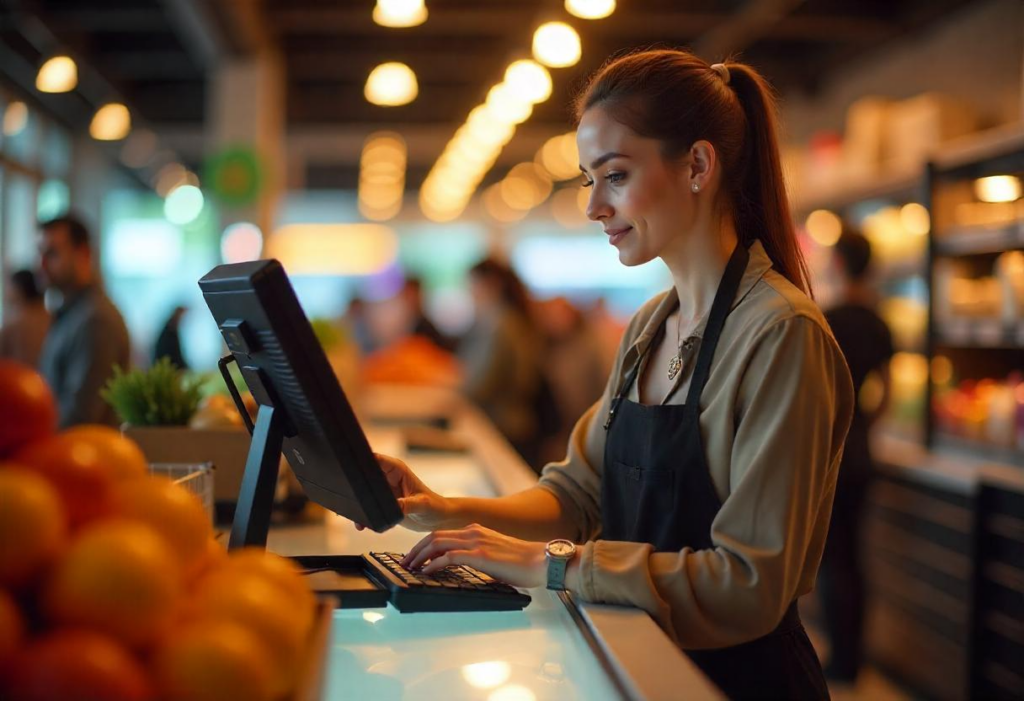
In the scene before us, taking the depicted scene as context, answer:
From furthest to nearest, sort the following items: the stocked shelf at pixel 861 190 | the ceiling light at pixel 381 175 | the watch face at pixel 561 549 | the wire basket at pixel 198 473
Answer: the ceiling light at pixel 381 175, the stocked shelf at pixel 861 190, the wire basket at pixel 198 473, the watch face at pixel 561 549

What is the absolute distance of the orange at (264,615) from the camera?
90cm

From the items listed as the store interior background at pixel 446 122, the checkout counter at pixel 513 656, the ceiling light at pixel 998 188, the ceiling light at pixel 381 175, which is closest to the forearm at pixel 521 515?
the checkout counter at pixel 513 656

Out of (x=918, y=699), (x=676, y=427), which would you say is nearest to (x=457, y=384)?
(x=918, y=699)

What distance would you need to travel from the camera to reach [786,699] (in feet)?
5.35

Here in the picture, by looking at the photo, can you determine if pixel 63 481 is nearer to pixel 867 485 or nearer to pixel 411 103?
pixel 867 485

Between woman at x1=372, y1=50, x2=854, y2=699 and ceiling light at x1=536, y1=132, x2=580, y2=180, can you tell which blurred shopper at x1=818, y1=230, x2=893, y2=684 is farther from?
ceiling light at x1=536, y1=132, x2=580, y2=180

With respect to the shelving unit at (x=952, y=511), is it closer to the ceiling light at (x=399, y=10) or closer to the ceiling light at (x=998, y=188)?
the ceiling light at (x=998, y=188)

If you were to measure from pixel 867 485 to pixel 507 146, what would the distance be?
10523mm

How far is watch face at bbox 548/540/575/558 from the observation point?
1.56 metres

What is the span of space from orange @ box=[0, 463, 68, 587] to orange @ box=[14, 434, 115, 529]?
0.14ft

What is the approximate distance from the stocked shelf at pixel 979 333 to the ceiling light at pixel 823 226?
167cm

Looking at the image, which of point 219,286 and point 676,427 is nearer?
point 219,286

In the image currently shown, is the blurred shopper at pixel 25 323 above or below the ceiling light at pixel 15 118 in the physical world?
below

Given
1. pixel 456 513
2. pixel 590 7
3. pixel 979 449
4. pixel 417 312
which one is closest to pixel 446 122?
pixel 417 312
